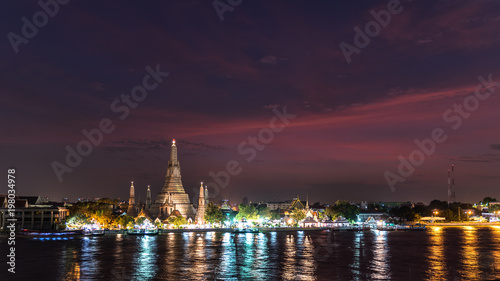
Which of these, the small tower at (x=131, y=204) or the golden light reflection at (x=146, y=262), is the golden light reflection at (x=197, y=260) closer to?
the golden light reflection at (x=146, y=262)

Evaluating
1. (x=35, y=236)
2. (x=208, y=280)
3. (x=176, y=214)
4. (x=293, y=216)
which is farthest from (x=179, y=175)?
(x=208, y=280)

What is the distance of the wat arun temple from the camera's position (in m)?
141

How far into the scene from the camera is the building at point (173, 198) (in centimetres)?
14125

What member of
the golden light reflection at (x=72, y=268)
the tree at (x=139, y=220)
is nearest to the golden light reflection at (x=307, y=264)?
the golden light reflection at (x=72, y=268)

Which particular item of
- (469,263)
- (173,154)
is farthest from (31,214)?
(469,263)

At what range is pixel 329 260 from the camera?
195 ft

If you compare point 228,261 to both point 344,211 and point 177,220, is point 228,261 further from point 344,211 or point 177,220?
point 344,211

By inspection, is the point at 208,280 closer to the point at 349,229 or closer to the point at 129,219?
the point at 129,219

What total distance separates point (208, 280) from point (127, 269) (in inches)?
495

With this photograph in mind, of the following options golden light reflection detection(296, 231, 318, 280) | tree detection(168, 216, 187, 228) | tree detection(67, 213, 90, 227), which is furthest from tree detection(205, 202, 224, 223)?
golden light reflection detection(296, 231, 318, 280)

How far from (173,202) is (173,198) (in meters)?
1.69

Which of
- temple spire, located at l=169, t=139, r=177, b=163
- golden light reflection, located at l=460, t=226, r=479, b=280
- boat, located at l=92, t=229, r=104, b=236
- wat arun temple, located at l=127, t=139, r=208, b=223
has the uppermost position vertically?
temple spire, located at l=169, t=139, r=177, b=163

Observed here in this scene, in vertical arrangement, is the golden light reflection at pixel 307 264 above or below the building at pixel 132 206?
below

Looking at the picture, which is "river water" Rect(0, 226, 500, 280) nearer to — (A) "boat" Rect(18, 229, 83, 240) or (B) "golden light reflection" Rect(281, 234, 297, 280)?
(B) "golden light reflection" Rect(281, 234, 297, 280)
